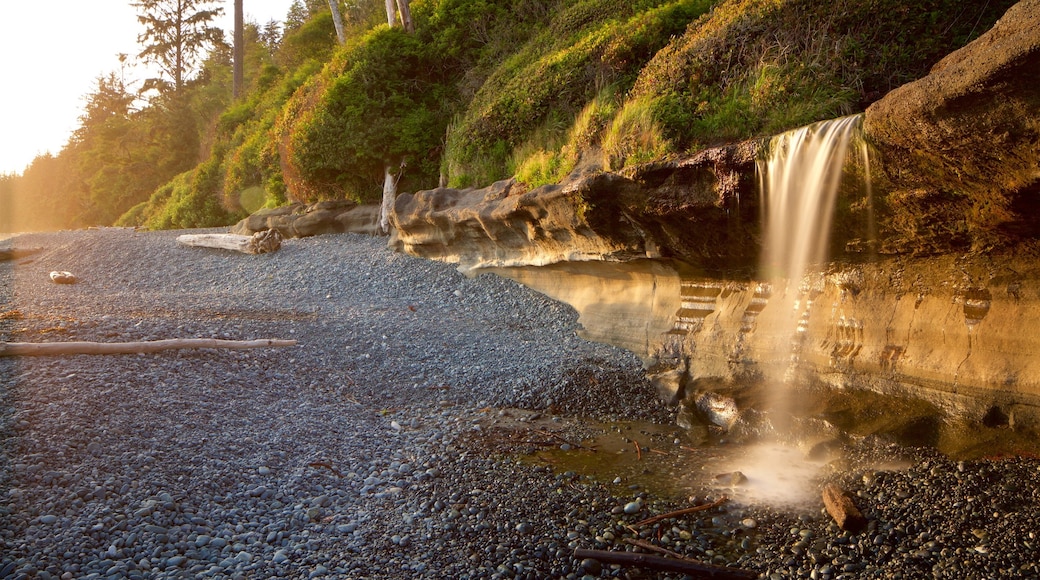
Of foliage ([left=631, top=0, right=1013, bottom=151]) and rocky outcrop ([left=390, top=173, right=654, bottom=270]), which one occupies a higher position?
foliage ([left=631, top=0, right=1013, bottom=151])

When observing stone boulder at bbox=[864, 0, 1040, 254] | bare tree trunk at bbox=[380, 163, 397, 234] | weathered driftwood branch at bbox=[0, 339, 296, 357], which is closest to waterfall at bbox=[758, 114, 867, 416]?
stone boulder at bbox=[864, 0, 1040, 254]

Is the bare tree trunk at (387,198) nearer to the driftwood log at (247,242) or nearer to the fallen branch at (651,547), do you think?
the driftwood log at (247,242)

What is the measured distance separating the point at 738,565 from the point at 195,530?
3.86m

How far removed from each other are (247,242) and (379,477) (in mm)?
12500

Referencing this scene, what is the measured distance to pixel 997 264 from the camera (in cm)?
595

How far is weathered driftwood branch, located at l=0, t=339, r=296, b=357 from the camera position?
22.6 feet

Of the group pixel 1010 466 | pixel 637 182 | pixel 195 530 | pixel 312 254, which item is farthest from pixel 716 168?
pixel 312 254

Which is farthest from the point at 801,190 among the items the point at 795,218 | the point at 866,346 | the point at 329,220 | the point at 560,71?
the point at 329,220

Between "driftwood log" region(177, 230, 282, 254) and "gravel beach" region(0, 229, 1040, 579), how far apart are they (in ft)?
21.9

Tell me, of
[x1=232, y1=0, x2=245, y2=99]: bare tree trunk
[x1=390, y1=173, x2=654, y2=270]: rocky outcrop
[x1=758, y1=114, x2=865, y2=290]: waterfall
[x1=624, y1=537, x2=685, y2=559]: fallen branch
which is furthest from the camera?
[x1=232, y1=0, x2=245, y2=99]: bare tree trunk

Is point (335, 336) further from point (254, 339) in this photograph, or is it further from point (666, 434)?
point (666, 434)

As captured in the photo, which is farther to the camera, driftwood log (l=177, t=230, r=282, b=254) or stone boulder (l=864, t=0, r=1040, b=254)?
driftwood log (l=177, t=230, r=282, b=254)

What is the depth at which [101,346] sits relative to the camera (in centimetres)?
→ 727

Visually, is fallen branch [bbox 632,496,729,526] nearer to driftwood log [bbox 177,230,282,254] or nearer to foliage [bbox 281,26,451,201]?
foliage [bbox 281,26,451,201]
